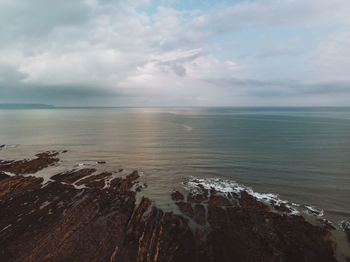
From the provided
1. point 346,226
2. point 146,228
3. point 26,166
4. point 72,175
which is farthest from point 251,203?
point 26,166

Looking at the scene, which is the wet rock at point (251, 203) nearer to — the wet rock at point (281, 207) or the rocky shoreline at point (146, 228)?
the rocky shoreline at point (146, 228)

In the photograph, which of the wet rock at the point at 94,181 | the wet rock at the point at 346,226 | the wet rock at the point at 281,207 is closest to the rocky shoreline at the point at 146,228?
the wet rock at the point at 281,207

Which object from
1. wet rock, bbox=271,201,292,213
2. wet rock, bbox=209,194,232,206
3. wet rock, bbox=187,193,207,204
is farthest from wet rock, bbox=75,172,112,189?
wet rock, bbox=271,201,292,213

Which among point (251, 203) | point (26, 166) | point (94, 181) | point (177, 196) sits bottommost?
point (177, 196)

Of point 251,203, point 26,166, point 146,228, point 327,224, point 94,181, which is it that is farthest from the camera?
point 26,166

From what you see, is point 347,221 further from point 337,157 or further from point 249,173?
point 337,157

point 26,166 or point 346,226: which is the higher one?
point 26,166

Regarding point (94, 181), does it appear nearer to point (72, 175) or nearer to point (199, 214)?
point (72, 175)

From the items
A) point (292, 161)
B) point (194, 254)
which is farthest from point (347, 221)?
point (292, 161)

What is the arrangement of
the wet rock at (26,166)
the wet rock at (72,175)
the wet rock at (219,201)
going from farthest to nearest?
the wet rock at (26,166) → the wet rock at (72,175) → the wet rock at (219,201)
